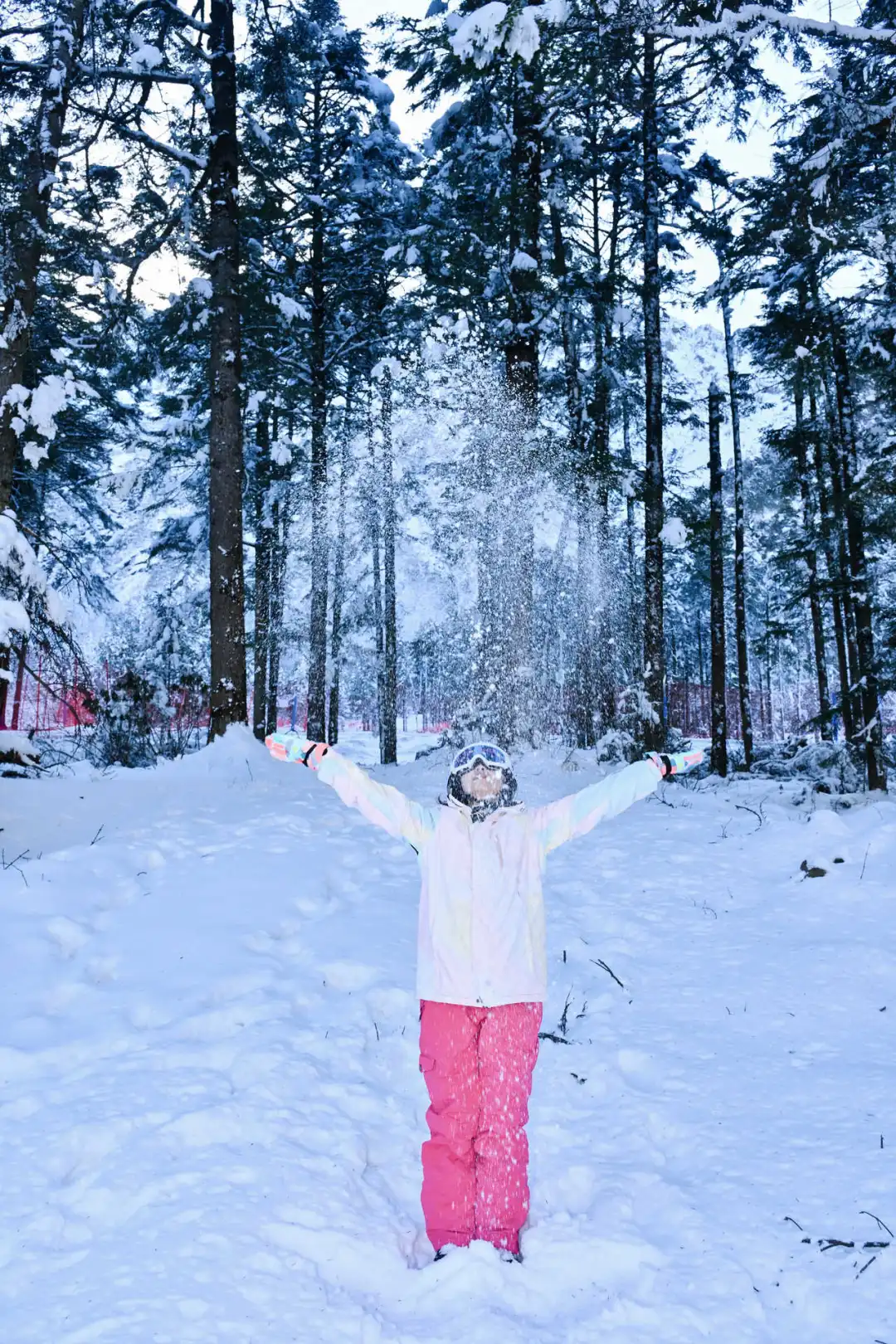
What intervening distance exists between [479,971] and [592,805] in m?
0.79

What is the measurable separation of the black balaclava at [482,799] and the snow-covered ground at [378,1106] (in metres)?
1.48

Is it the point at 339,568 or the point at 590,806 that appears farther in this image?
the point at 339,568

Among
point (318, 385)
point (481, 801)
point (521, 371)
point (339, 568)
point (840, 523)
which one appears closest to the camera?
point (481, 801)

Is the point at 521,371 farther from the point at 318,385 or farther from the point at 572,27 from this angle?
the point at 318,385

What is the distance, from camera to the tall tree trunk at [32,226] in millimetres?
6750

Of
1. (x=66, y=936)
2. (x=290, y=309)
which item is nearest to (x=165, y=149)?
(x=290, y=309)

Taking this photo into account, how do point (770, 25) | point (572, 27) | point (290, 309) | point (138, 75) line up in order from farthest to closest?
point (290, 309)
point (138, 75)
point (572, 27)
point (770, 25)

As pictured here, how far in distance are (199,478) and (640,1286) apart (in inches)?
719

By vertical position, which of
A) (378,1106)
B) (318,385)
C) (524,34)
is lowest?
(378,1106)

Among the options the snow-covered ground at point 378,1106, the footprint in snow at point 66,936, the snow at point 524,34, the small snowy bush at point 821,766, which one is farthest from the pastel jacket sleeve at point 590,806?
the small snowy bush at point 821,766

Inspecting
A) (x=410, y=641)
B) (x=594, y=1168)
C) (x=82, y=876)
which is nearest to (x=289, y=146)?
(x=82, y=876)

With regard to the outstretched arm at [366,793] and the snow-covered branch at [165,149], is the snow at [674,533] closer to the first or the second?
the snow-covered branch at [165,149]

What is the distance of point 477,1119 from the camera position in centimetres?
308

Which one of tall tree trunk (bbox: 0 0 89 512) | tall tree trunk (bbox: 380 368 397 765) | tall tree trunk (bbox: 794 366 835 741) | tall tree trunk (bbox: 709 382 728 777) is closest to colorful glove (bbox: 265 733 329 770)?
tall tree trunk (bbox: 0 0 89 512)
